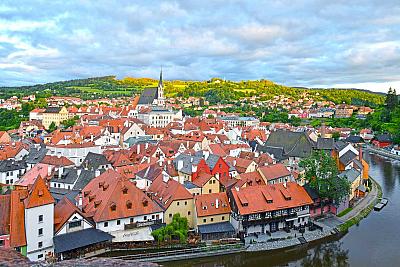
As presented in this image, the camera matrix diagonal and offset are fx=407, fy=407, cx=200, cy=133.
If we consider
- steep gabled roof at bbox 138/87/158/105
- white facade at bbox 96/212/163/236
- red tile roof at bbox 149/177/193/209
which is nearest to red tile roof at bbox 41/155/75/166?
red tile roof at bbox 149/177/193/209

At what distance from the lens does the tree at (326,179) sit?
2897cm

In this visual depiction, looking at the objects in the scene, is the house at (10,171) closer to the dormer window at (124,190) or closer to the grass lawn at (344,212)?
the dormer window at (124,190)

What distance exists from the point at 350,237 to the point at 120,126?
39.4 m

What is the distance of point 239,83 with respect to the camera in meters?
186

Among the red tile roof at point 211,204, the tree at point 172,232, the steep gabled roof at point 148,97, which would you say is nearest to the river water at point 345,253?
the tree at point 172,232

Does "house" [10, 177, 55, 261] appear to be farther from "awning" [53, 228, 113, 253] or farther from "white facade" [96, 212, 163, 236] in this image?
"white facade" [96, 212, 163, 236]

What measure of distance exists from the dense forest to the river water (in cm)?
10611

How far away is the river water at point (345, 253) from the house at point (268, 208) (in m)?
2.06

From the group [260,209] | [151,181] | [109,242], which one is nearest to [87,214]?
[109,242]

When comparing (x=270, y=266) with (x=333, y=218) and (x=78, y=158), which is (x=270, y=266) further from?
(x=78, y=158)

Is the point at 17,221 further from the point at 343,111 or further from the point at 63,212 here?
the point at 343,111

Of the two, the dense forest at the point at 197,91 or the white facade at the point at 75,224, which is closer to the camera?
the white facade at the point at 75,224

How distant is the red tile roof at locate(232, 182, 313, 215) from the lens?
25.1 metres

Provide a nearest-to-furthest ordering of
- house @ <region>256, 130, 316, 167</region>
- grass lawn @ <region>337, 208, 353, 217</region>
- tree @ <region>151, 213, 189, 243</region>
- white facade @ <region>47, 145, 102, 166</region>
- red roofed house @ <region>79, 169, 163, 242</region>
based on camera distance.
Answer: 1. red roofed house @ <region>79, 169, 163, 242</region>
2. tree @ <region>151, 213, 189, 243</region>
3. grass lawn @ <region>337, 208, 353, 217</region>
4. white facade @ <region>47, 145, 102, 166</region>
5. house @ <region>256, 130, 316, 167</region>
